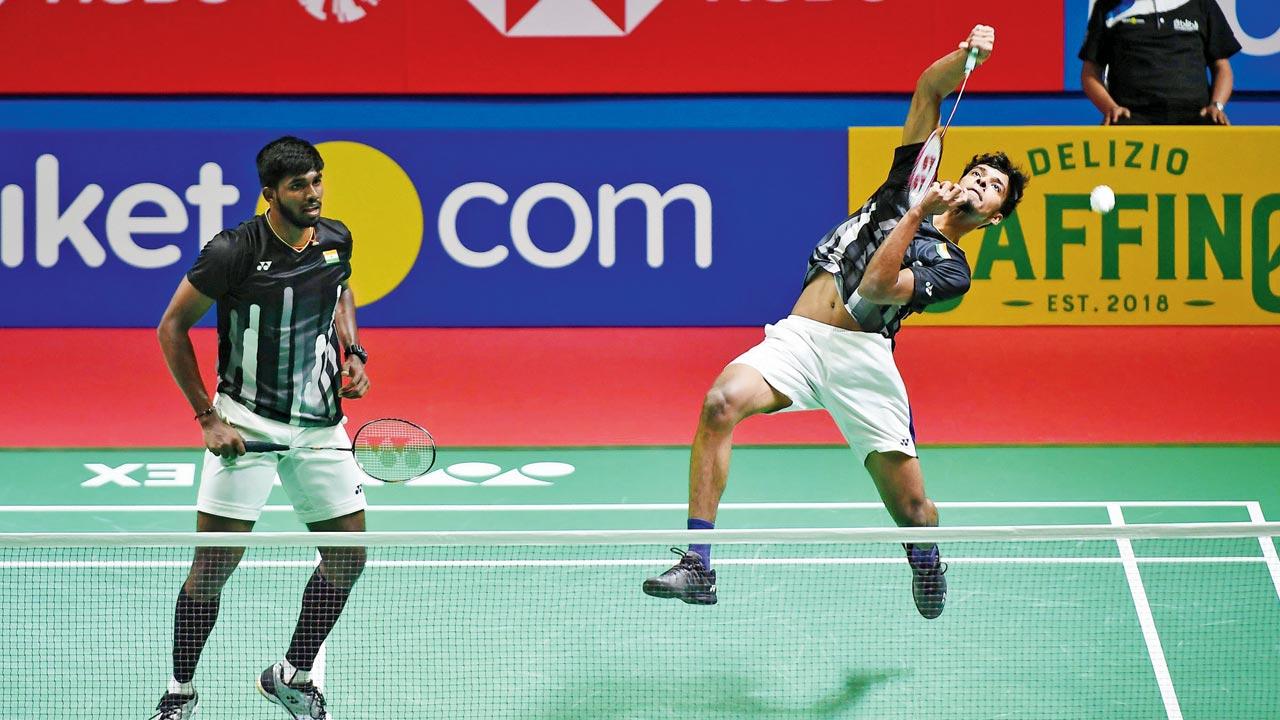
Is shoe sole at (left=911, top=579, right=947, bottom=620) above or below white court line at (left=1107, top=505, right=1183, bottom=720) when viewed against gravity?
above

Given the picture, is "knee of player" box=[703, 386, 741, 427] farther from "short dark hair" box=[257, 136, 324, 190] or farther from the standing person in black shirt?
the standing person in black shirt

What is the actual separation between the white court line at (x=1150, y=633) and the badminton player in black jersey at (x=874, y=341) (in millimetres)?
745

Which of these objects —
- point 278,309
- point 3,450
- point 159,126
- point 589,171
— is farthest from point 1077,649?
point 159,126

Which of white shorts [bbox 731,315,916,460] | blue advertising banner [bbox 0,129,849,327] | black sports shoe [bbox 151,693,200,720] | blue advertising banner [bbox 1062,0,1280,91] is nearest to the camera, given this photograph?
black sports shoe [bbox 151,693,200,720]

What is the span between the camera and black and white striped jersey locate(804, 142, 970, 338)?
5238mm

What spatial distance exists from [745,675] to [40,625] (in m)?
2.49

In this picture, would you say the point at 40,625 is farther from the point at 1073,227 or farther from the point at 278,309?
the point at 1073,227

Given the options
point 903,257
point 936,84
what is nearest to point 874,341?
point 903,257

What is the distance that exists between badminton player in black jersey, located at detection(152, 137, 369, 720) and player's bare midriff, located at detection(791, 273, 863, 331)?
A: 1.73m

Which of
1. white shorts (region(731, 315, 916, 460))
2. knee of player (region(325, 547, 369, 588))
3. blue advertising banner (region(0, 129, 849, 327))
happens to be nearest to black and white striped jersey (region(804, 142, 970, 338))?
white shorts (region(731, 315, 916, 460))

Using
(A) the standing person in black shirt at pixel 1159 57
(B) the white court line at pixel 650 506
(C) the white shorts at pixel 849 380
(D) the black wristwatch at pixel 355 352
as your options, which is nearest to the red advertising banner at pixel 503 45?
(A) the standing person in black shirt at pixel 1159 57

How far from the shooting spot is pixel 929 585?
5281mm

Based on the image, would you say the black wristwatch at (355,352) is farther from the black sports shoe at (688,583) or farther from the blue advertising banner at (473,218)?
the blue advertising banner at (473,218)

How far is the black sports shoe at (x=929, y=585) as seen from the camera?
5.27m
